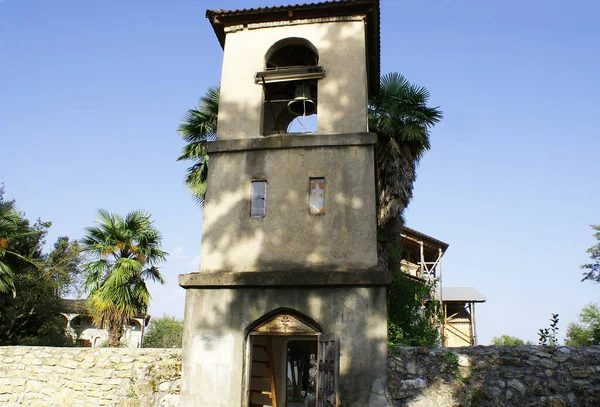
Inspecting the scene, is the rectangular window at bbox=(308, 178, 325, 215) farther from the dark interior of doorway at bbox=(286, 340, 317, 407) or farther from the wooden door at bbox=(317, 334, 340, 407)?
the dark interior of doorway at bbox=(286, 340, 317, 407)

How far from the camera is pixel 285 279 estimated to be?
8.99 m

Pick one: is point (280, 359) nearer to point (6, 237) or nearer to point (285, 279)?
point (285, 279)

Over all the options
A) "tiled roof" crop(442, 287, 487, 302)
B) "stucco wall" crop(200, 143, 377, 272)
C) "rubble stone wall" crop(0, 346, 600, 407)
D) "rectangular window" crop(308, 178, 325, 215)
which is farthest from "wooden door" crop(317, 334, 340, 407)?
"tiled roof" crop(442, 287, 487, 302)

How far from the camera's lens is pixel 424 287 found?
1552 cm

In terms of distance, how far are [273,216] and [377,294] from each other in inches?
99.0

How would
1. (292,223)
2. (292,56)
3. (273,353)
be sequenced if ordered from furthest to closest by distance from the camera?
(273,353) < (292,56) < (292,223)

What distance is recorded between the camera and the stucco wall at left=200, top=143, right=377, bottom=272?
9250 millimetres

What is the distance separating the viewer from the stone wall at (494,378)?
837 centimetres

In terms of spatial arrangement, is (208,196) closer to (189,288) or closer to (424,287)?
(189,288)

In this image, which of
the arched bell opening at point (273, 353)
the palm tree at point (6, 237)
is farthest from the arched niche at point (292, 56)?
the palm tree at point (6, 237)

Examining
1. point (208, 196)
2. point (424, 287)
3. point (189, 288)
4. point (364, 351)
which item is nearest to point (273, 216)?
point (208, 196)

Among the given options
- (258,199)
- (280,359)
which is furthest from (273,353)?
(258,199)

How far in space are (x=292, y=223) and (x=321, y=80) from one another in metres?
3.26

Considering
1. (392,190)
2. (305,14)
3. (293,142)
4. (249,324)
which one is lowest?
(249,324)
